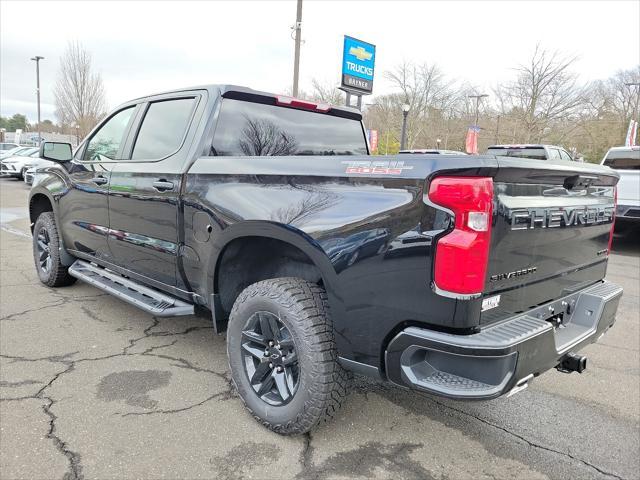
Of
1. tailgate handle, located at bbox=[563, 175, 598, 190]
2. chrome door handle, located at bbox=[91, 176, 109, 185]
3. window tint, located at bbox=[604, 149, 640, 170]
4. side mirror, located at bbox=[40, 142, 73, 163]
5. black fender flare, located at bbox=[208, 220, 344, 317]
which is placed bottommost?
black fender flare, located at bbox=[208, 220, 344, 317]

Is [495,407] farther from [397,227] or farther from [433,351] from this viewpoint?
[397,227]

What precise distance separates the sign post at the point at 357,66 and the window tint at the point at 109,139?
8.54 metres

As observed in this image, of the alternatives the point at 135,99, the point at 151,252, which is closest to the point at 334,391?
the point at 151,252

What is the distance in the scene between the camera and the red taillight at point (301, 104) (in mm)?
3523

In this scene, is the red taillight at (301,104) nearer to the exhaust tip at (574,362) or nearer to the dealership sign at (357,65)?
the exhaust tip at (574,362)

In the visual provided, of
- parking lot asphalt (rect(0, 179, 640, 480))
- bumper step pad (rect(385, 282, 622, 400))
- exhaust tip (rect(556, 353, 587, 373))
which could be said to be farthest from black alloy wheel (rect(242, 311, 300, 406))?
exhaust tip (rect(556, 353, 587, 373))

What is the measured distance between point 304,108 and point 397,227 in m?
1.93

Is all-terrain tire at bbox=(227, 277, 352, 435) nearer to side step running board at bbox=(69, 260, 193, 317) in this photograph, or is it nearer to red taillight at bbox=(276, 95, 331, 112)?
side step running board at bbox=(69, 260, 193, 317)

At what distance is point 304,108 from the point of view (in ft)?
12.0

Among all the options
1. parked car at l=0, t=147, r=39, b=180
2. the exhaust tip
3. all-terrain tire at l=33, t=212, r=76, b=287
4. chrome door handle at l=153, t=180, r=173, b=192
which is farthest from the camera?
parked car at l=0, t=147, r=39, b=180

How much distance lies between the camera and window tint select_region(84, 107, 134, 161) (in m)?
4.01

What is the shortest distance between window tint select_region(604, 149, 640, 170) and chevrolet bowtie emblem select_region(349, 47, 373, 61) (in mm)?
6359

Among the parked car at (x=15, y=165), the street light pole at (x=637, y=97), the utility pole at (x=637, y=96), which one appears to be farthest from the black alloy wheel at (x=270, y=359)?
the utility pole at (x=637, y=96)

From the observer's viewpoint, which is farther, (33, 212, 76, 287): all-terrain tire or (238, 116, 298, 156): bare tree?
(33, 212, 76, 287): all-terrain tire
